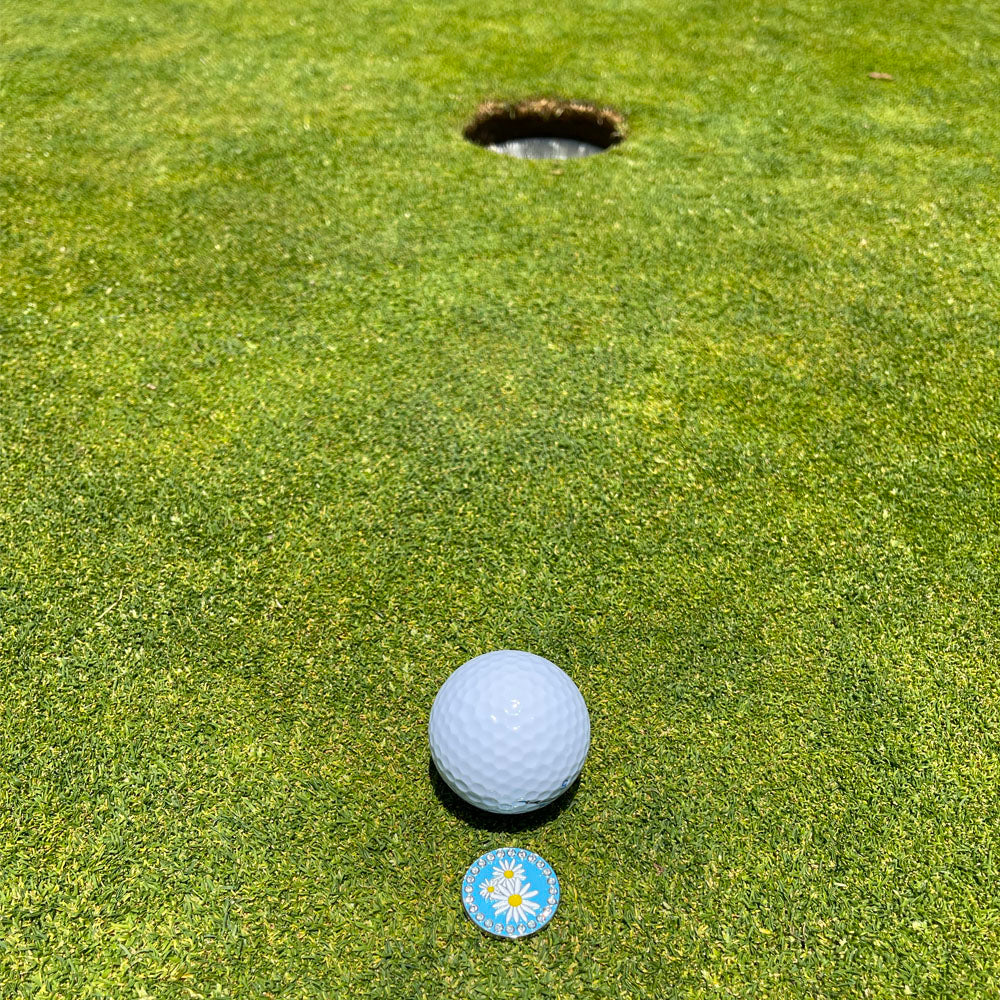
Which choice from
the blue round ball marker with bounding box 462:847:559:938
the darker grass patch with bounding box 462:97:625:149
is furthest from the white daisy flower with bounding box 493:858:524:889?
the darker grass patch with bounding box 462:97:625:149

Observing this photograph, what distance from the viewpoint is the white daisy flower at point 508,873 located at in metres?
2.41

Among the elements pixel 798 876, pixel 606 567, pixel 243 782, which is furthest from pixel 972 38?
pixel 243 782

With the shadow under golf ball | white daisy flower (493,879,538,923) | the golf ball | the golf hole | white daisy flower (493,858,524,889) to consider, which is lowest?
the shadow under golf ball

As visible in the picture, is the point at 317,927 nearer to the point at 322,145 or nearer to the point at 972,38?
the point at 322,145

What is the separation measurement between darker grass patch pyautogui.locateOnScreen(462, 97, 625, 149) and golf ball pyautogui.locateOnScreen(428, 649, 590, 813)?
467 cm

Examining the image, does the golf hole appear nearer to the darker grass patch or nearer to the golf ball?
the darker grass patch

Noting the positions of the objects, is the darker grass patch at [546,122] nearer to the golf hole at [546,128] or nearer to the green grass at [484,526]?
the golf hole at [546,128]

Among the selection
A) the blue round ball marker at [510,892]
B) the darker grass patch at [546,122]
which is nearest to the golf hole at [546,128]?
the darker grass patch at [546,122]

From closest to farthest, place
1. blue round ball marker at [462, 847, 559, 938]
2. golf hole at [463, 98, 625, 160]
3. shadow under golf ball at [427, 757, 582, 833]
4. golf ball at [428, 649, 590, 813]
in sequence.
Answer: blue round ball marker at [462, 847, 559, 938] < golf ball at [428, 649, 590, 813] < shadow under golf ball at [427, 757, 582, 833] < golf hole at [463, 98, 625, 160]

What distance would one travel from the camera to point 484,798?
2479 mm

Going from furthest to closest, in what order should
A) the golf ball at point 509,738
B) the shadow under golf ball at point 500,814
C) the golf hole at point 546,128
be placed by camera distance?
the golf hole at point 546,128 < the shadow under golf ball at point 500,814 < the golf ball at point 509,738

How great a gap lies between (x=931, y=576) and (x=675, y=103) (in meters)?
4.38

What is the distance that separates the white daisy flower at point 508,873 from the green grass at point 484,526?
115 mm

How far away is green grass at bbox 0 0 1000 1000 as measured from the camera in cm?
240
